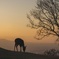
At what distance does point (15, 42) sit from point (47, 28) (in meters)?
6.04

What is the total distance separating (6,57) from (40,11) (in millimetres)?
15217

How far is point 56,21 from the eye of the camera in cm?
4088

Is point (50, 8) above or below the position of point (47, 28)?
above

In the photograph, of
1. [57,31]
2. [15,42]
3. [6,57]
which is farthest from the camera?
[57,31]

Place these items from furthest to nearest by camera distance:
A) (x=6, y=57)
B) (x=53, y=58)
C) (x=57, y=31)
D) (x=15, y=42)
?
(x=57, y=31) < (x=15, y=42) < (x=53, y=58) < (x=6, y=57)

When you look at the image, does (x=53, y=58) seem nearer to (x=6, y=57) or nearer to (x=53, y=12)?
(x=6, y=57)

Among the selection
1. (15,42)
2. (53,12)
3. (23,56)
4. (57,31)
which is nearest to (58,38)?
(57,31)

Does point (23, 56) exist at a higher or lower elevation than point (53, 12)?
lower

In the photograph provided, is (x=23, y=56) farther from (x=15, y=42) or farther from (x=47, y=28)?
(x=47, y=28)

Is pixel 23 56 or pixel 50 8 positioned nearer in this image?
pixel 23 56

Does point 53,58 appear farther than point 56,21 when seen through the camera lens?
No

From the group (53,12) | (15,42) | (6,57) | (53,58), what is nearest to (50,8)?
(53,12)

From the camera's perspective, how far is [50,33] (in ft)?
136

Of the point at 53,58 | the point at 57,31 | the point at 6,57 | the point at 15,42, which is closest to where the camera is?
the point at 6,57
